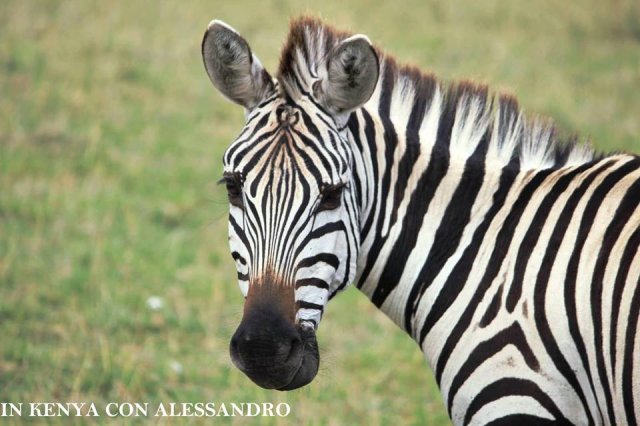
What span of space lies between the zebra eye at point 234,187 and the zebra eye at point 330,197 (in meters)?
0.40

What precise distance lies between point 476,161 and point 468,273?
0.64 metres

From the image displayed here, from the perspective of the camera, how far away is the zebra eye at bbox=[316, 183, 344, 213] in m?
4.06

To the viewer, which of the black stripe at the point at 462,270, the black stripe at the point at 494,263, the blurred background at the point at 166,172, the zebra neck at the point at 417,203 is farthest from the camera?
the blurred background at the point at 166,172

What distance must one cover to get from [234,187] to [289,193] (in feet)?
1.08

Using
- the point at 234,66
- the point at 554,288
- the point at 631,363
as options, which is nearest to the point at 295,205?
the point at 234,66

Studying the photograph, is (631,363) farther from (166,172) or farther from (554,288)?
(166,172)

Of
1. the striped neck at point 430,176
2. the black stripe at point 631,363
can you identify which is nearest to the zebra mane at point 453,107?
the striped neck at point 430,176

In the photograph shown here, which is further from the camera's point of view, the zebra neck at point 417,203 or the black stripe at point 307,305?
the zebra neck at point 417,203

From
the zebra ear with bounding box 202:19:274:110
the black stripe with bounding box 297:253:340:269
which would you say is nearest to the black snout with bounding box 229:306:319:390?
the black stripe with bounding box 297:253:340:269

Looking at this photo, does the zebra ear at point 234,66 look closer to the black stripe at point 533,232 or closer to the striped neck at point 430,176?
the striped neck at point 430,176

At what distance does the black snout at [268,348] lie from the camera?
12.3ft

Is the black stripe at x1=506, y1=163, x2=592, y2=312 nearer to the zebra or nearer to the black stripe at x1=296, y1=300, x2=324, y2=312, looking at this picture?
the zebra

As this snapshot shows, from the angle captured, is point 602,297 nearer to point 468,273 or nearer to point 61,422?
point 468,273

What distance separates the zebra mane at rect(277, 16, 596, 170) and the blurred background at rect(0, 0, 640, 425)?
1.25 ft
